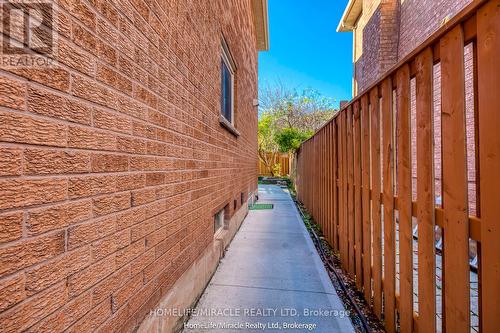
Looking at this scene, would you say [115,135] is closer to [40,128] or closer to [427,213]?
[40,128]

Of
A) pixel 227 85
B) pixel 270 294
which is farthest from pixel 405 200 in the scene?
pixel 227 85

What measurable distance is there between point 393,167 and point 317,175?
378 centimetres

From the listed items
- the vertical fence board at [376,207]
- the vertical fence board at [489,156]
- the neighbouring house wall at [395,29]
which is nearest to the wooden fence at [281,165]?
the neighbouring house wall at [395,29]

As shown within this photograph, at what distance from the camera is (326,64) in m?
25.5

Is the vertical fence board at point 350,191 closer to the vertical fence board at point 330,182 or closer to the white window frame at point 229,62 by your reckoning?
the vertical fence board at point 330,182

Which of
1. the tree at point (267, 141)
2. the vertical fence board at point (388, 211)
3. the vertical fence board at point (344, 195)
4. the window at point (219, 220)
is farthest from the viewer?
the tree at point (267, 141)

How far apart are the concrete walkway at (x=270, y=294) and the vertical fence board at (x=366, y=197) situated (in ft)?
1.20

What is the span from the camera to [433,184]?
5.50 ft

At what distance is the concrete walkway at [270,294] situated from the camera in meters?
2.37

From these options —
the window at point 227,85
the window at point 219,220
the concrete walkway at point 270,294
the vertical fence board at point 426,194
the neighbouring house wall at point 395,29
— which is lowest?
the concrete walkway at point 270,294

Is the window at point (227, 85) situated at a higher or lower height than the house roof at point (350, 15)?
lower

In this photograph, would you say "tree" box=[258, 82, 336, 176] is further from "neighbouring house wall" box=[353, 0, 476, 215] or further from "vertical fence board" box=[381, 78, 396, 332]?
"vertical fence board" box=[381, 78, 396, 332]

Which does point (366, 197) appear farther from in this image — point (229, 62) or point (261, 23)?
point (261, 23)

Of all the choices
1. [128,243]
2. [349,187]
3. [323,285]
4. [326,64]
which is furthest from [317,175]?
[326,64]
